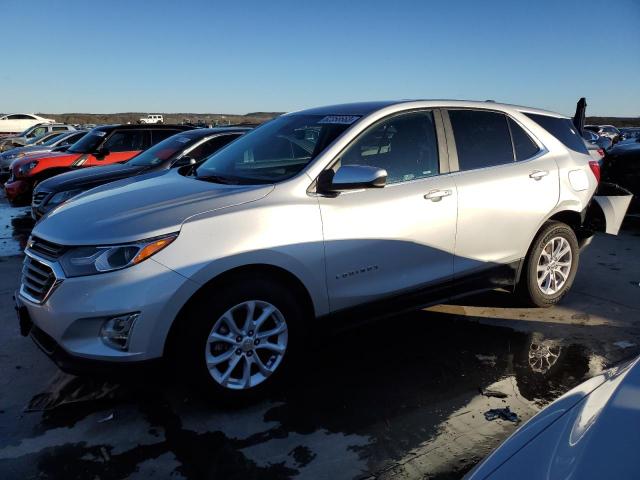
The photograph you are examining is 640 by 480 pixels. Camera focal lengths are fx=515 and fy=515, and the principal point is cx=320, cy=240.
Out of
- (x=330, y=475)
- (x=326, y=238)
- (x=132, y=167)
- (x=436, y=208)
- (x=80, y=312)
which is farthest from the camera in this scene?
(x=132, y=167)

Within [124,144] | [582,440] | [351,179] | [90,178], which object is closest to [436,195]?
[351,179]

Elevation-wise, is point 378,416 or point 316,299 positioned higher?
point 316,299

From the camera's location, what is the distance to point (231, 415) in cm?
304

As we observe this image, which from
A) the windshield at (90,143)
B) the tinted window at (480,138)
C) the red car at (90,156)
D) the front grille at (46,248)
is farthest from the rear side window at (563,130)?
the windshield at (90,143)

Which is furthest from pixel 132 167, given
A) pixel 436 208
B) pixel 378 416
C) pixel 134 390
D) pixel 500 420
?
pixel 500 420

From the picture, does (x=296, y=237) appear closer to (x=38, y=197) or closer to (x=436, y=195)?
(x=436, y=195)

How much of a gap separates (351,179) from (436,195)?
Result: 0.81m

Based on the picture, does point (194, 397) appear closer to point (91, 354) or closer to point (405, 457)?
point (91, 354)

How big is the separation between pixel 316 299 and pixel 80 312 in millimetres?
1345

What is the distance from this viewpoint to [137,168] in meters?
6.98

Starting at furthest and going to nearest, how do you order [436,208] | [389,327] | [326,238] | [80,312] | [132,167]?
[132,167] < [389,327] < [436,208] < [326,238] < [80,312]

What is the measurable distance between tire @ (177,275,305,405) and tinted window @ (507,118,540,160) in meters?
2.42

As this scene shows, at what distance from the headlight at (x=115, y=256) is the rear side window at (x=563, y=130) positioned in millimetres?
3462

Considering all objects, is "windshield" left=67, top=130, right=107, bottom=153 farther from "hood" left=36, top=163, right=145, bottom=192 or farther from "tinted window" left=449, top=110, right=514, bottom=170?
"tinted window" left=449, top=110, right=514, bottom=170
